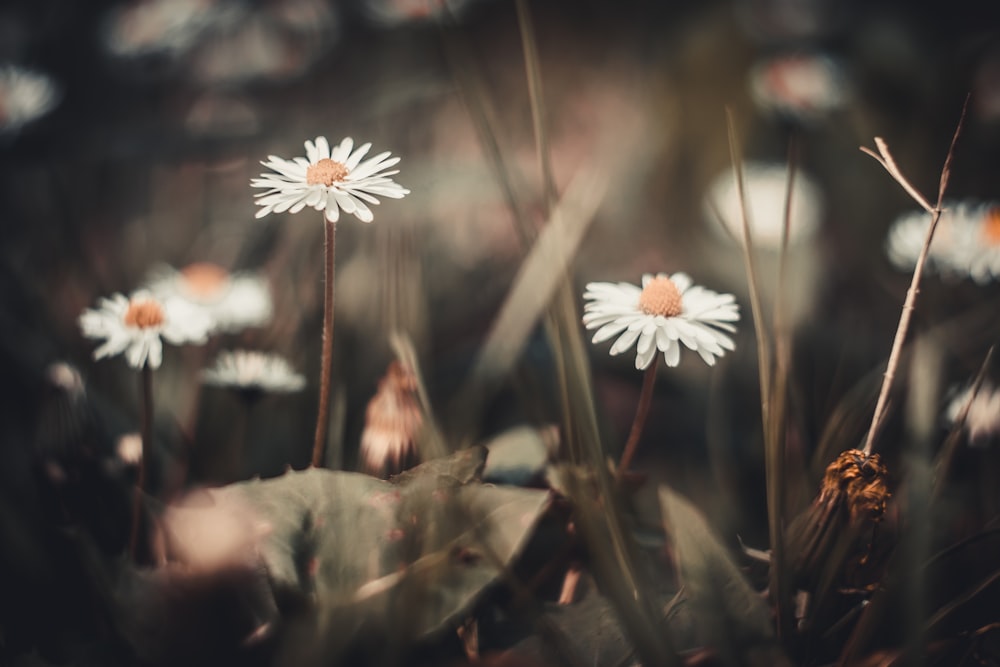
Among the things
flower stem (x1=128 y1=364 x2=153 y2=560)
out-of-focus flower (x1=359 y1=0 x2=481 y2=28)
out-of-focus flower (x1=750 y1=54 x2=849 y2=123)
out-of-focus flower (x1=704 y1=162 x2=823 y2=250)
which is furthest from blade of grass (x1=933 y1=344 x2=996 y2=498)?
out-of-focus flower (x1=359 y1=0 x2=481 y2=28)

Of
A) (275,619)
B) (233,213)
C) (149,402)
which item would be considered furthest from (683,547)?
(233,213)

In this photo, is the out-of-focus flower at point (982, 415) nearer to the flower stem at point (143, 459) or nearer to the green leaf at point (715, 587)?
the green leaf at point (715, 587)

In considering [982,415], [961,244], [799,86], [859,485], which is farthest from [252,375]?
[799,86]

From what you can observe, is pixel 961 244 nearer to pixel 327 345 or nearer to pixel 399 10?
pixel 327 345

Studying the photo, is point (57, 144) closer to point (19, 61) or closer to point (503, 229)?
point (19, 61)

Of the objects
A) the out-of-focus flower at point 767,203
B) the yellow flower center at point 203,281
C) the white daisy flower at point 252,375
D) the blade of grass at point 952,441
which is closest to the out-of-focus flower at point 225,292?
the yellow flower center at point 203,281

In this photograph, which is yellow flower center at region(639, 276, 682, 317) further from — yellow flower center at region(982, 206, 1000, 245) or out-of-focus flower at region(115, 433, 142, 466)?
yellow flower center at region(982, 206, 1000, 245)

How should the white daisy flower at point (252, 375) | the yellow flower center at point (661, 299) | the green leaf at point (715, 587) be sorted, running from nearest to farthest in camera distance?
the green leaf at point (715, 587) < the yellow flower center at point (661, 299) < the white daisy flower at point (252, 375)
